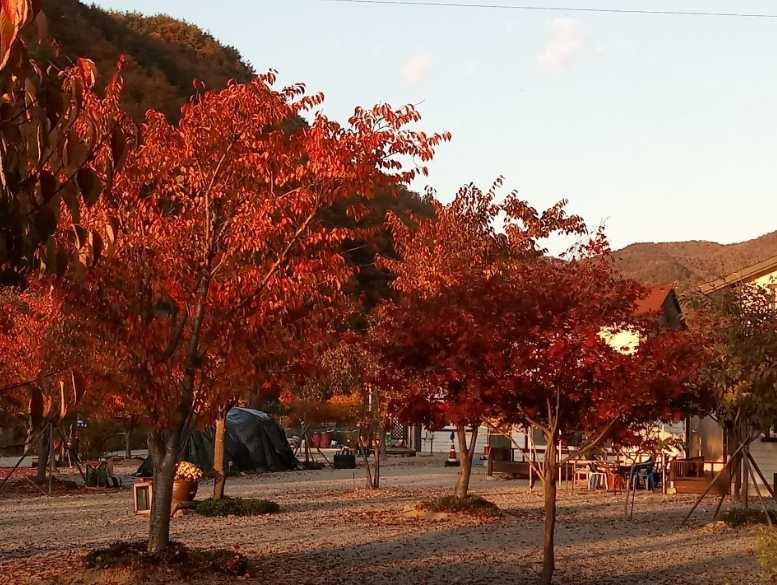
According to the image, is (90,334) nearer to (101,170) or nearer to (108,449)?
(101,170)

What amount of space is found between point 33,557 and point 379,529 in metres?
5.93

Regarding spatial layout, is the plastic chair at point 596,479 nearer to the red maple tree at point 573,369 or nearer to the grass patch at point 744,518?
the grass patch at point 744,518

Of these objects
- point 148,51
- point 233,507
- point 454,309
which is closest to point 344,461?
point 233,507

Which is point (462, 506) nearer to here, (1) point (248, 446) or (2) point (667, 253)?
(1) point (248, 446)

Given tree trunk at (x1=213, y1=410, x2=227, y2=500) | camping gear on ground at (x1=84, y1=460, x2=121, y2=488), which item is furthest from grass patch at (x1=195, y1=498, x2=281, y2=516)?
camping gear on ground at (x1=84, y1=460, x2=121, y2=488)

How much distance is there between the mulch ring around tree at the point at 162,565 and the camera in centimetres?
1151

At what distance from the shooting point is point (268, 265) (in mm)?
12570

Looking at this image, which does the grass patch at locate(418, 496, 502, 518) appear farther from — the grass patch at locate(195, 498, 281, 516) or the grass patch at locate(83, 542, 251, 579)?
the grass patch at locate(83, 542, 251, 579)

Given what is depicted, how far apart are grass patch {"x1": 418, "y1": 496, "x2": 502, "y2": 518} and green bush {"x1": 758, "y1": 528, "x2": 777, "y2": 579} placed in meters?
8.66

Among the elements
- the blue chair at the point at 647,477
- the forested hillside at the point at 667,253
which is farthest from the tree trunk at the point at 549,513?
the forested hillside at the point at 667,253

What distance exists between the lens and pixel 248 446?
3362 centimetres

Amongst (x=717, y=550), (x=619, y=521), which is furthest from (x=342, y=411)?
(x=717, y=550)

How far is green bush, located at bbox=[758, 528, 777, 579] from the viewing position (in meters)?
11.0

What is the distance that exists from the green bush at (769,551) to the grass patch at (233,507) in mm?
10789
